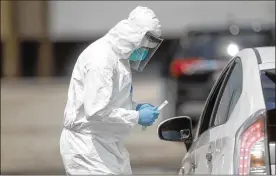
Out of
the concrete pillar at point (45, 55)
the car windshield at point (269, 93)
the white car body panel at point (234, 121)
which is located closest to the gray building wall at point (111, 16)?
the concrete pillar at point (45, 55)

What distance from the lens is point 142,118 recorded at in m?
4.04

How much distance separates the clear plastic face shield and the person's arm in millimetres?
294

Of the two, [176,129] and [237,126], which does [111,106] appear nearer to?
[237,126]

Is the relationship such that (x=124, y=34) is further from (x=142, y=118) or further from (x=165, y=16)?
(x=165, y=16)

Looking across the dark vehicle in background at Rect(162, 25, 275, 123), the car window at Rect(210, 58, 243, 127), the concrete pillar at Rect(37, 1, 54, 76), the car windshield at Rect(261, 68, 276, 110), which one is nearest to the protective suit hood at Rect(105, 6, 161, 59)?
the car window at Rect(210, 58, 243, 127)

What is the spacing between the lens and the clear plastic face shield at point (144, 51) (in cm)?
413

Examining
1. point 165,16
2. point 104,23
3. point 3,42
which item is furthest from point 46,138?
point 3,42

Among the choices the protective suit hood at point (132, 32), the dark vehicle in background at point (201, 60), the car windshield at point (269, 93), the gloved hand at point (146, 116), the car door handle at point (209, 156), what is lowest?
the car door handle at point (209, 156)

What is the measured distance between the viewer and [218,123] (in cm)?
416

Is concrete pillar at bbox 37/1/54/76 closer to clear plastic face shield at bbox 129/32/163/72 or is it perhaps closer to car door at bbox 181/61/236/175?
car door at bbox 181/61/236/175

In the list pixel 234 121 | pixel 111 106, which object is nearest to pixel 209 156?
pixel 234 121

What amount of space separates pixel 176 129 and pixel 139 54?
889 mm

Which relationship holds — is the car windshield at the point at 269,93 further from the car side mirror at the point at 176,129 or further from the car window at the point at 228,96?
the car window at the point at 228,96

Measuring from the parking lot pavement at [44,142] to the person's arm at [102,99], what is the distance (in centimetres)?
472
